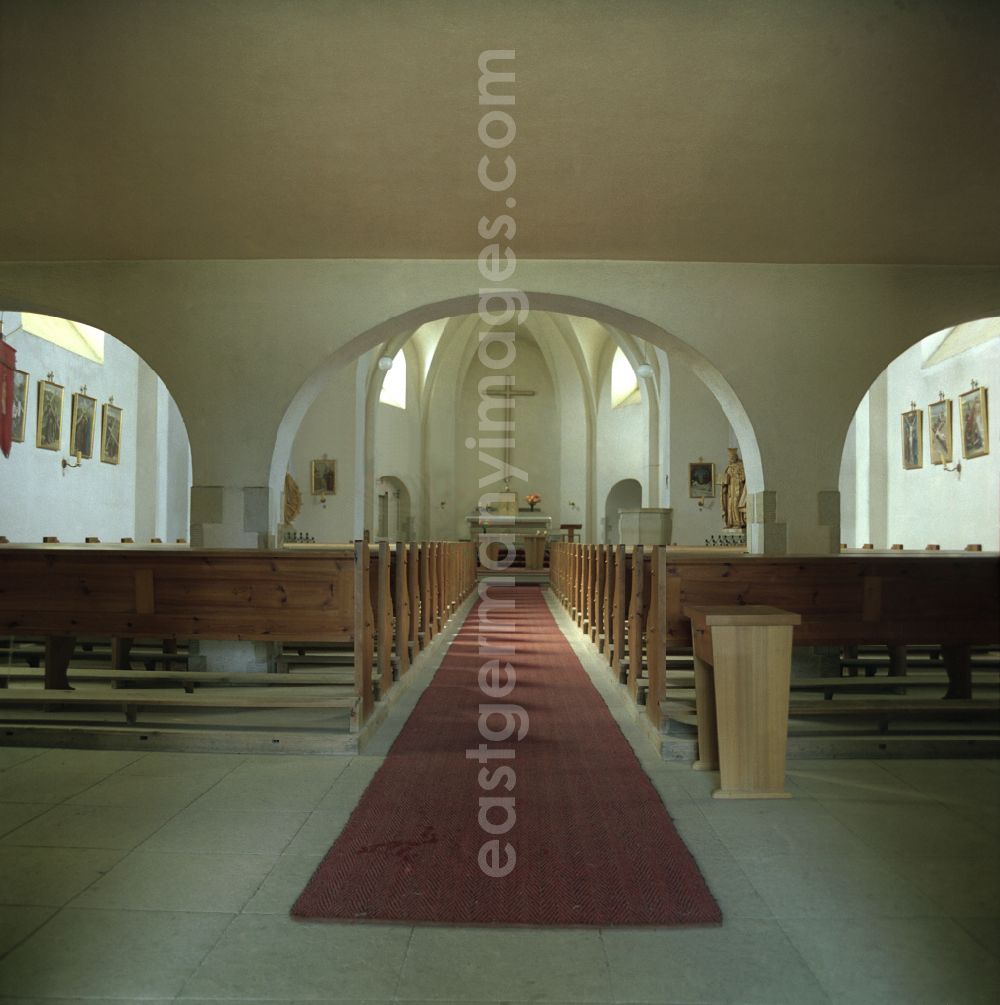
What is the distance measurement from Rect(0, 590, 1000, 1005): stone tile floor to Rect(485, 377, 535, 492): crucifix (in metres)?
19.7

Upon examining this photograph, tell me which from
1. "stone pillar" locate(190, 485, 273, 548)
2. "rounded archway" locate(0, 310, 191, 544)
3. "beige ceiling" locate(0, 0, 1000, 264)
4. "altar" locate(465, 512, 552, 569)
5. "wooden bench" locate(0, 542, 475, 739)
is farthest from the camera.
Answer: "altar" locate(465, 512, 552, 569)

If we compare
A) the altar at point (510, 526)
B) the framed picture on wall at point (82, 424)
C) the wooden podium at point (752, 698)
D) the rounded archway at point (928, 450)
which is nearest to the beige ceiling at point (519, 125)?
the wooden podium at point (752, 698)

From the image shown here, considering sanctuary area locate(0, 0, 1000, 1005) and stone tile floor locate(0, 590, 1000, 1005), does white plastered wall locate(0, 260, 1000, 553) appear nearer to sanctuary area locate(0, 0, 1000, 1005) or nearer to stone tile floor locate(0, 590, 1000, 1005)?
sanctuary area locate(0, 0, 1000, 1005)

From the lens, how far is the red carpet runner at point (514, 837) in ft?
8.04

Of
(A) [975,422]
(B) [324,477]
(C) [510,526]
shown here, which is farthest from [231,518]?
(C) [510,526]

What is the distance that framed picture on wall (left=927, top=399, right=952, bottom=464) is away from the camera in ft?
44.7

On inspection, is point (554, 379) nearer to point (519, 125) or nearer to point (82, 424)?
point (82, 424)

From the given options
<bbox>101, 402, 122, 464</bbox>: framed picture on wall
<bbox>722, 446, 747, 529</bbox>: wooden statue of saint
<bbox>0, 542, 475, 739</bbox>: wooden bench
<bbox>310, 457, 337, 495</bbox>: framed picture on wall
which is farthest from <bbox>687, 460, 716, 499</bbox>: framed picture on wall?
<bbox>0, 542, 475, 739</bbox>: wooden bench

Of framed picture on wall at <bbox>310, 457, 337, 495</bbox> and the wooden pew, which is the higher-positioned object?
framed picture on wall at <bbox>310, 457, 337, 495</bbox>

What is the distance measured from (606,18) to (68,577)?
13.7ft

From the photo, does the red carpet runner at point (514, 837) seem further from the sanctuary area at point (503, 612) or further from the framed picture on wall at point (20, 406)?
the framed picture on wall at point (20, 406)

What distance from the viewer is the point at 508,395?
2333cm

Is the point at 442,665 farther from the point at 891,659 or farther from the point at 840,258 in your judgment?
the point at 840,258

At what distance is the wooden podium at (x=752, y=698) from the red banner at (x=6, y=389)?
20.5 ft
